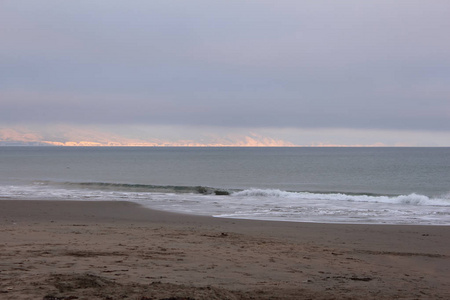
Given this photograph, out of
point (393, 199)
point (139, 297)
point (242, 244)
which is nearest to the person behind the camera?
point (139, 297)

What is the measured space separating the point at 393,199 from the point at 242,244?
806 inches

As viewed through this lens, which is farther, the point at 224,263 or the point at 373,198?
the point at 373,198

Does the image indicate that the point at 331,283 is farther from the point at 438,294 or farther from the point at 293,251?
the point at 293,251

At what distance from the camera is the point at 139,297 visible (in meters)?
5.73

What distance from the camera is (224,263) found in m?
8.82

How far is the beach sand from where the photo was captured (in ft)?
20.9

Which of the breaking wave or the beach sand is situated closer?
the beach sand

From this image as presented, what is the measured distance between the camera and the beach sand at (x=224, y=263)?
20.9ft

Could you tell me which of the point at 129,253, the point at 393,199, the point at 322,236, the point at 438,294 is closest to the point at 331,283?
the point at 438,294

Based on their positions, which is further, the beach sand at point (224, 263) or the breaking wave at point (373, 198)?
the breaking wave at point (373, 198)

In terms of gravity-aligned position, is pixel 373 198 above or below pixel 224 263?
above

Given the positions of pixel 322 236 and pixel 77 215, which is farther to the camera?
pixel 77 215

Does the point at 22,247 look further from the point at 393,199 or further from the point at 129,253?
the point at 393,199

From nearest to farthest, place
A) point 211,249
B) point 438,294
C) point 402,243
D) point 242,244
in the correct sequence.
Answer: point 438,294 < point 211,249 < point 242,244 < point 402,243
